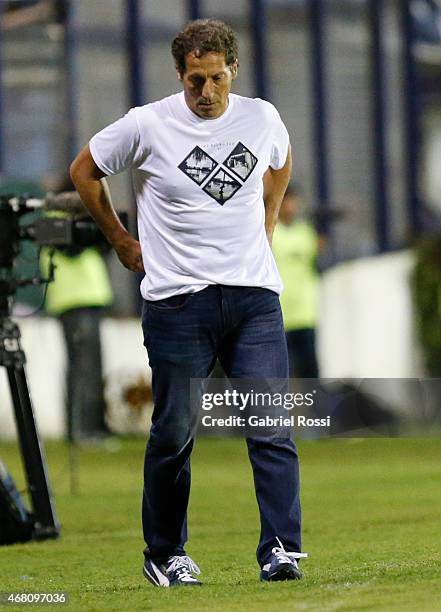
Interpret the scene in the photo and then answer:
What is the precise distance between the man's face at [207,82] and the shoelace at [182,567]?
152 cm

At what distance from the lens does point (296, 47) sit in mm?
18703

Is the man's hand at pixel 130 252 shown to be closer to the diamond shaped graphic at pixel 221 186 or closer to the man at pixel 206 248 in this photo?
the man at pixel 206 248

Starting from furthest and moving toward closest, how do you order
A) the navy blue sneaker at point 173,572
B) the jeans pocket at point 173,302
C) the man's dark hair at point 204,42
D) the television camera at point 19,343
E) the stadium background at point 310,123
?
the stadium background at point 310,123
the television camera at point 19,343
the navy blue sneaker at point 173,572
the jeans pocket at point 173,302
the man's dark hair at point 204,42

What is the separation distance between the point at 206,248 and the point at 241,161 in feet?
1.02

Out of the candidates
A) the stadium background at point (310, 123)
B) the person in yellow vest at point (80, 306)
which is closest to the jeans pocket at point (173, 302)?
the stadium background at point (310, 123)

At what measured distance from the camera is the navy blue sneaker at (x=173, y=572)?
21.1 ft

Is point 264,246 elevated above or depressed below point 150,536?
above

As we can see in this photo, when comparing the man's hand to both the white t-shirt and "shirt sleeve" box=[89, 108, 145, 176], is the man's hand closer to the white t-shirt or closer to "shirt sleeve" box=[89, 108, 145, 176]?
the white t-shirt

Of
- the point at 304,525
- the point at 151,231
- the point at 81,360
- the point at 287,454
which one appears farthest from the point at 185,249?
the point at 81,360

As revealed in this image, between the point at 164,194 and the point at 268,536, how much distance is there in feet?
3.91

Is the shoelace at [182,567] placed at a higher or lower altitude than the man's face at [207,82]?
lower

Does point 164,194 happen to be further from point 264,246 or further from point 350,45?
point 350,45

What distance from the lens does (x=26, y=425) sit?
8.43 meters

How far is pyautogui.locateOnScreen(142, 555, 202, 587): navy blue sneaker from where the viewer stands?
6438 mm
